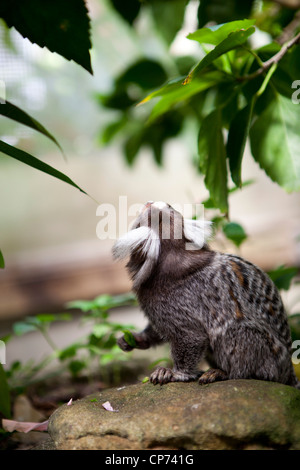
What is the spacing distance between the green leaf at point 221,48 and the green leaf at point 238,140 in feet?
0.65

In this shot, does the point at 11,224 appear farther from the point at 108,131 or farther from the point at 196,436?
the point at 196,436

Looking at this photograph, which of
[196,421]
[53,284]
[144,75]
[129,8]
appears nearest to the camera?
[196,421]

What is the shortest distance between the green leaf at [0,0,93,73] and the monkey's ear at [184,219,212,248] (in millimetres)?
534

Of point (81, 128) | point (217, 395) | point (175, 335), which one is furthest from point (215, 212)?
point (81, 128)

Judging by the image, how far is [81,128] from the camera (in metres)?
4.29

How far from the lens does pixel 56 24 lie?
1.17 m

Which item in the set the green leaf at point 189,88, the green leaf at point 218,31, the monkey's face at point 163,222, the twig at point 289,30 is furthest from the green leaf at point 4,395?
the twig at point 289,30

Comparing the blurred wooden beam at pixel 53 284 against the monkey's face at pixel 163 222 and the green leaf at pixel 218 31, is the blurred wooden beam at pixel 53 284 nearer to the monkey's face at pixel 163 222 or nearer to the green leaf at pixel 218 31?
the monkey's face at pixel 163 222

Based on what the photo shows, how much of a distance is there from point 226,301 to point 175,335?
175 millimetres

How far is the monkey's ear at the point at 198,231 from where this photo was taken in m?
1.41

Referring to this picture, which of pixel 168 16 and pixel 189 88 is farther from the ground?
pixel 168 16

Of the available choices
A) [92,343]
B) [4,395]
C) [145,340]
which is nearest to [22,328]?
[92,343]

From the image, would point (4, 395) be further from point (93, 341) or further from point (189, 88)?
point (189, 88)

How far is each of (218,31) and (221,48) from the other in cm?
4
